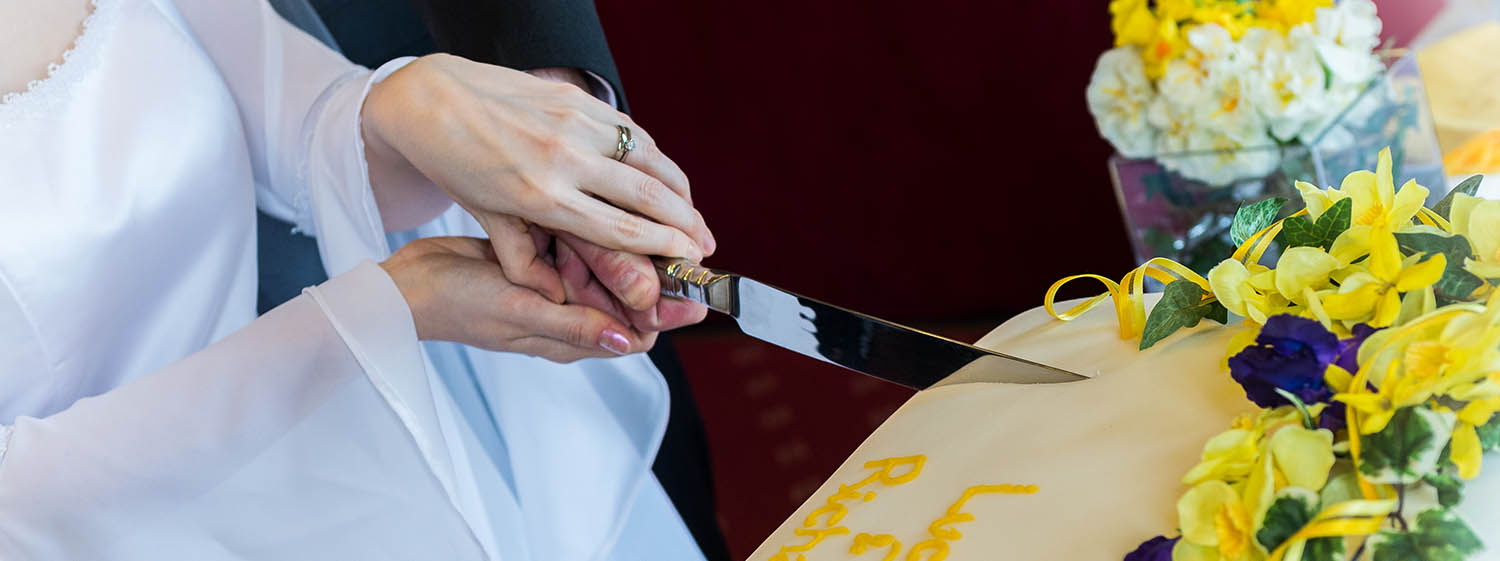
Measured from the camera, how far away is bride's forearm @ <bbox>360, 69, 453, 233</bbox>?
893 mm

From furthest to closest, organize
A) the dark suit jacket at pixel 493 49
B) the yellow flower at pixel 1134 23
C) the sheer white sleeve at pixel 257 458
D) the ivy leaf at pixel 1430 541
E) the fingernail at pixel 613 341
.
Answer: the yellow flower at pixel 1134 23, the dark suit jacket at pixel 493 49, the fingernail at pixel 613 341, the sheer white sleeve at pixel 257 458, the ivy leaf at pixel 1430 541

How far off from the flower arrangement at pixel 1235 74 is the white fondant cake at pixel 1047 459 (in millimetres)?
457

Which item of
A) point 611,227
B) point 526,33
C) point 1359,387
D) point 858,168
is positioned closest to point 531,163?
point 611,227

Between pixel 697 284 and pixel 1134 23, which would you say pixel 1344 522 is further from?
pixel 1134 23

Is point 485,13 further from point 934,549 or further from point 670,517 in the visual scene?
point 934,549

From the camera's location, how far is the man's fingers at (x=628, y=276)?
0.84 m

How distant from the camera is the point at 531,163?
2.64ft

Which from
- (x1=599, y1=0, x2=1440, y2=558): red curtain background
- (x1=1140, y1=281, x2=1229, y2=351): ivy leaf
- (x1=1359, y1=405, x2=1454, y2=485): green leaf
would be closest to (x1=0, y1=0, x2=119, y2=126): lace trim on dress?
(x1=1140, y1=281, x2=1229, y2=351): ivy leaf

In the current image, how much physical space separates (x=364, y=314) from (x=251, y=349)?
3.2 inches

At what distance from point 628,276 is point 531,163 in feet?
0.34

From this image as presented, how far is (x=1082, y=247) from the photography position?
7.48 ft

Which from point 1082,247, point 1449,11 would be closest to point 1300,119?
point 1449,11

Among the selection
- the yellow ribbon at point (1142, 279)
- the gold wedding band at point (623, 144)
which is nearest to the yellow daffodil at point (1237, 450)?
the yellow ribbon at point (1142, 279)

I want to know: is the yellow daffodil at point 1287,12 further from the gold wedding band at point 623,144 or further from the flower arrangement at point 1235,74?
the gold wedding band at point 623,144
